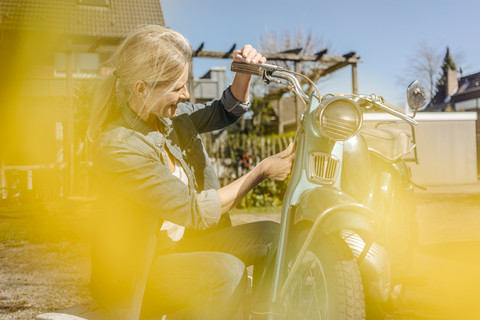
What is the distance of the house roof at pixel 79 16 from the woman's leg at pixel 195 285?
10902 mm

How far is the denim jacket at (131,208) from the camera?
1.74m

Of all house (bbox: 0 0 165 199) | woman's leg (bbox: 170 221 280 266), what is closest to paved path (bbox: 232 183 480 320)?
woman's leg (bbox: 170 221 280 266)

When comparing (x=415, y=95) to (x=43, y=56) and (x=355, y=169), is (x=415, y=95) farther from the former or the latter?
(x=43, y=56)

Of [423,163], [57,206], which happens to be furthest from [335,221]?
[423,163]

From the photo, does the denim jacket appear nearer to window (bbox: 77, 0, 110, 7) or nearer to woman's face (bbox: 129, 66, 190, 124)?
woman's face (bbox: 129, 66, 190, 124)

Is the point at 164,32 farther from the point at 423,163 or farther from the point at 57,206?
the point at 423,163

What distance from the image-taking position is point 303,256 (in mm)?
1699

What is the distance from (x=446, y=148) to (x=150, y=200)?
12.5 m

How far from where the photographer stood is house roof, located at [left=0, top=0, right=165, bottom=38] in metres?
12.8

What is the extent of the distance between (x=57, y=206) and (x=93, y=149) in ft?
21.4

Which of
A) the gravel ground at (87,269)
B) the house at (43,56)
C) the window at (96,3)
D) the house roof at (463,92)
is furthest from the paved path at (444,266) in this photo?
the house roof at (463,92)

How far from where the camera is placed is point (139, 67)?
1851 millimetres

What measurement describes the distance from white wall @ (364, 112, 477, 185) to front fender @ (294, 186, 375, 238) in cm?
1139

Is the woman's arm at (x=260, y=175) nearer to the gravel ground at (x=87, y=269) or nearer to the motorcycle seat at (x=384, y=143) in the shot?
the motorcycle seat at (x=384, y=143)
